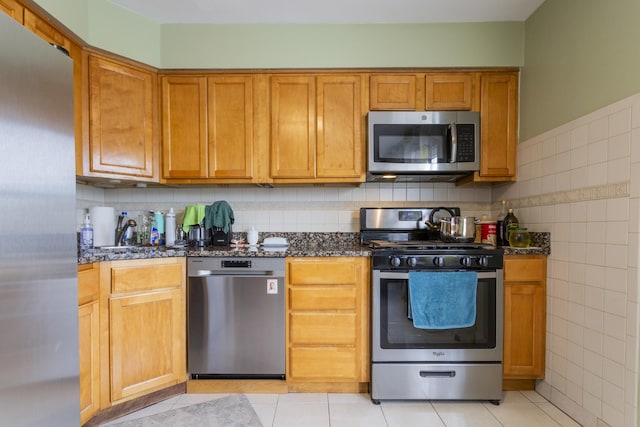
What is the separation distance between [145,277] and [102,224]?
2.61 feet

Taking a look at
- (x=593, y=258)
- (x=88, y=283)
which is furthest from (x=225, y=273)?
(x=593, y=258)

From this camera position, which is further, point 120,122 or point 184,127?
point 184,127

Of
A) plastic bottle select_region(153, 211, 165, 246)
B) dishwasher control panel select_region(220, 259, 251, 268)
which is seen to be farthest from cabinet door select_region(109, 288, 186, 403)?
plastic bottle select_region(153, 211, 165, 246)

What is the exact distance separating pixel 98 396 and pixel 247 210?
149 cm

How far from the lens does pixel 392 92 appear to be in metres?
2.29

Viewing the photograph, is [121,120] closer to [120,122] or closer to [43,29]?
[120,122]

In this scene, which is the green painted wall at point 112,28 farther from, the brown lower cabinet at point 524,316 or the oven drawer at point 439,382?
the brown lower cabinet at point 524,316

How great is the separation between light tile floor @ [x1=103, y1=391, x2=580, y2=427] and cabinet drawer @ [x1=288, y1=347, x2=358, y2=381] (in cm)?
14

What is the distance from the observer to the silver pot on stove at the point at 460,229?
7.26 feet

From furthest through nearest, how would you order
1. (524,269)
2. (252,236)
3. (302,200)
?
1. (302,200)
2. (252,236)
3. (524,269)

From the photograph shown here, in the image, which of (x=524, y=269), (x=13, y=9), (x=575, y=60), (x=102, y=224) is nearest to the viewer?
(x=13, y=9)

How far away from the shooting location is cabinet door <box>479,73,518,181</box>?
2295 millimetres

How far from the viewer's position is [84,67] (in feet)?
6.72

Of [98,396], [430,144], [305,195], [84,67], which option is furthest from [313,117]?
[98,396]
